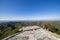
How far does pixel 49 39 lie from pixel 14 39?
191 cm

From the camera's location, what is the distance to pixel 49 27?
11078mm

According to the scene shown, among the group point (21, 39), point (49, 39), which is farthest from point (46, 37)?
point (21, 39)

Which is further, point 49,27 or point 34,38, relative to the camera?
point 49,27

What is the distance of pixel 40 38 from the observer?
5391 mm

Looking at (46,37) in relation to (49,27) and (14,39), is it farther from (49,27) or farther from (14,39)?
(49,27)

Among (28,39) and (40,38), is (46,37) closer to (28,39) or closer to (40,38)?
(40,38)

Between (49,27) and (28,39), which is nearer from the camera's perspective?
(28,39)

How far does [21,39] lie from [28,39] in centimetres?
A: 38

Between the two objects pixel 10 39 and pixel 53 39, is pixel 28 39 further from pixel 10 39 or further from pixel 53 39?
pixel 53 39

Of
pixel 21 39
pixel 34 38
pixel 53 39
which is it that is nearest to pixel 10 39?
pixel 21 39

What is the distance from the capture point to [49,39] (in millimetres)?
5250

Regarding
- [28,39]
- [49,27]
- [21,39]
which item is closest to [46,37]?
[28,39]

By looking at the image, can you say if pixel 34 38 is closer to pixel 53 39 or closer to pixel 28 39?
pixel 28 39

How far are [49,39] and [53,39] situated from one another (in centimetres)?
22
